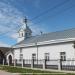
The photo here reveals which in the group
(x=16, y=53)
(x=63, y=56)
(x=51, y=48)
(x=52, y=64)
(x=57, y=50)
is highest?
(x=51, y=48)

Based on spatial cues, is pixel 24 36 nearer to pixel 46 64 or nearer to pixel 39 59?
pixel 39 59

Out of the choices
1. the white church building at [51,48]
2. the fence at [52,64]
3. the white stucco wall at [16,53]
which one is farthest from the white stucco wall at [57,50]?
the white stucco wall at [16,53]

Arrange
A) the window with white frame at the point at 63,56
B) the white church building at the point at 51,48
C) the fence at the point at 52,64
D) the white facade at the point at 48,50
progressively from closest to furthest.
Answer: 1. the fence at the point at 52,64
2. the white facade at the point at 48,50
3. the white church building at the point at 51,48
4. the window with white frame at the point at 63,56

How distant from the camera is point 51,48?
1430 inches

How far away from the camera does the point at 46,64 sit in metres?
34.4

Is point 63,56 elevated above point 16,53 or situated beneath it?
situated beneath

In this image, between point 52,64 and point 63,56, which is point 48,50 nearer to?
point 63,56

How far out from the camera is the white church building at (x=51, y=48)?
3303cm

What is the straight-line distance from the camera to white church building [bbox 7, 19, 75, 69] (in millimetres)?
33031

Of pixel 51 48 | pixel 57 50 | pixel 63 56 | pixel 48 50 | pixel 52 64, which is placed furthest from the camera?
pixel 48 50

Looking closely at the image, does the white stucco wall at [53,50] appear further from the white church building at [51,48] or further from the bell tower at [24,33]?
the bell tower at [24,33]

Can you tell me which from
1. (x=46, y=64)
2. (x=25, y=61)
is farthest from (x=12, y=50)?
(x=46, y=64)

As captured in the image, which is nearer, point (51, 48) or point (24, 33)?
point (51, 48)

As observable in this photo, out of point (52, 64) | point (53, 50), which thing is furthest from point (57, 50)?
point (52, 64)
